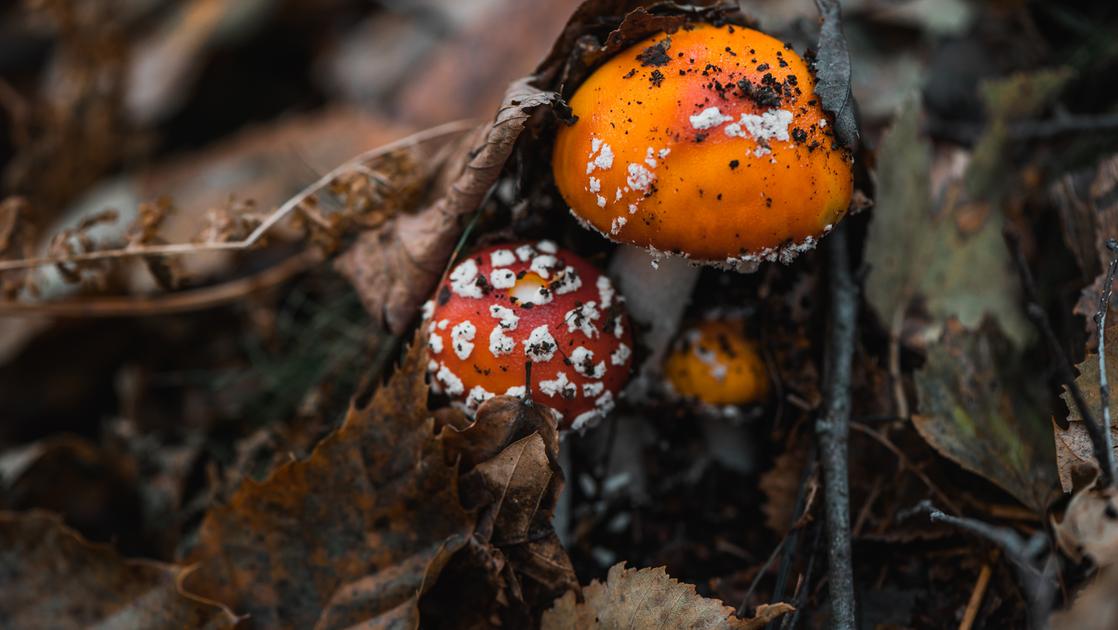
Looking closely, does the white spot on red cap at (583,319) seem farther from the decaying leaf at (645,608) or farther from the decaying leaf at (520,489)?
the decaying leaf at (645,608)

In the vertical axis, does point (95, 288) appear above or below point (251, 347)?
above

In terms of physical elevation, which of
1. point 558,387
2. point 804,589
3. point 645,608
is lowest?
point 804,589

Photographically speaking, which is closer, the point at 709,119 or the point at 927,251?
the point at 709,119

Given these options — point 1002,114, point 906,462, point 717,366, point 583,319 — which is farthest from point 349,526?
point 1002,114

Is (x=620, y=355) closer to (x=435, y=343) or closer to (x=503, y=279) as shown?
(x=503, y=279)

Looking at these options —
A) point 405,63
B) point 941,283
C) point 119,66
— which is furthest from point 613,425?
point 119,66

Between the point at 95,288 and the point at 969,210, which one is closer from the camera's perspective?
the point at 95,288

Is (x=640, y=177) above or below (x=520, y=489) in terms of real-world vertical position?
above

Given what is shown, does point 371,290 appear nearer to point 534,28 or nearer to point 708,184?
point 708,184
